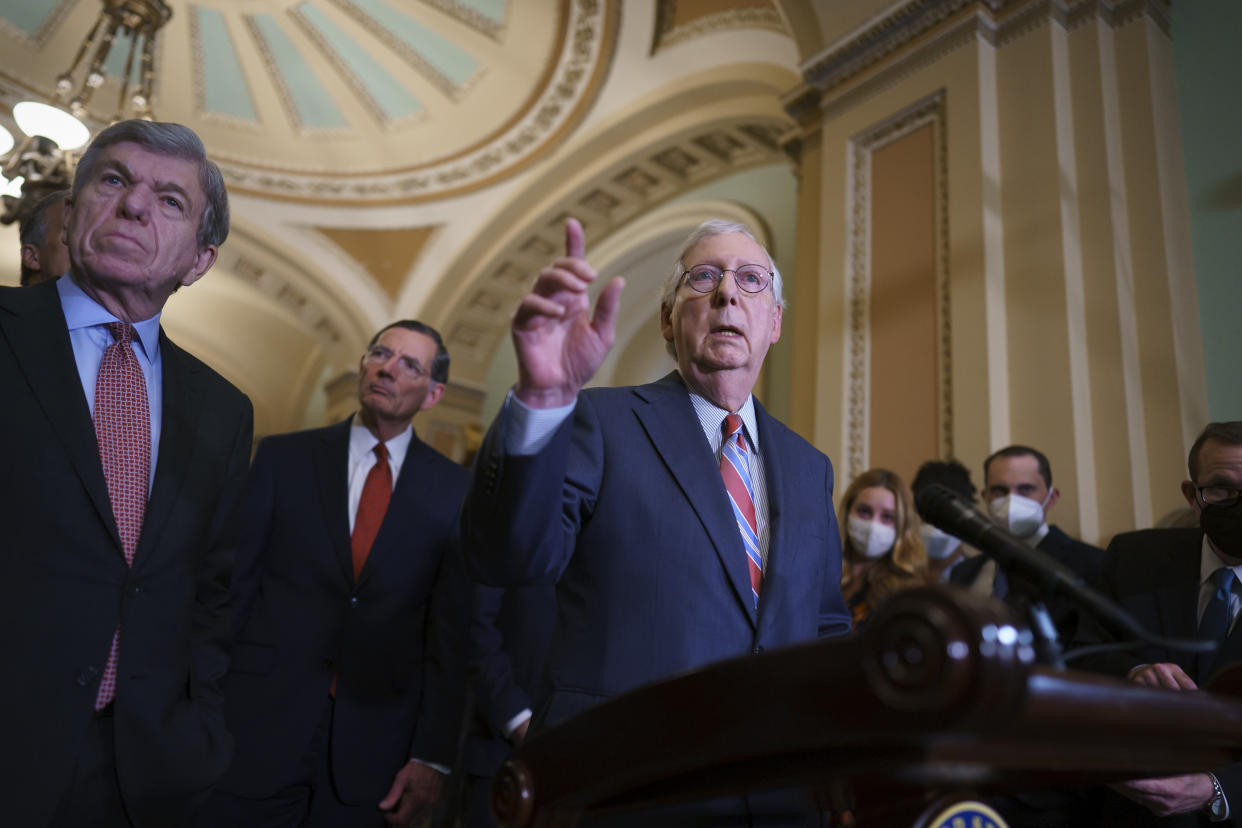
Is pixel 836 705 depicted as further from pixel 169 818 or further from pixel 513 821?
pixel 169 818

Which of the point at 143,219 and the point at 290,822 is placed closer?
the point at 143,219

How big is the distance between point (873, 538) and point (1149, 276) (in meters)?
1.97

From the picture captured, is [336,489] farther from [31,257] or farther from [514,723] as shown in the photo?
[31,257]

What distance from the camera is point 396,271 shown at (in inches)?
447

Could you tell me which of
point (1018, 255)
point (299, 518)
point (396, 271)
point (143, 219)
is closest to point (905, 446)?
point (1018, 255)

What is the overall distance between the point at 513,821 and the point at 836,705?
0.39 metres

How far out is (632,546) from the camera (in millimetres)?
1420

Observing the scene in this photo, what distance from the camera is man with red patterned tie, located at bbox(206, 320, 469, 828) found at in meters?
2.39

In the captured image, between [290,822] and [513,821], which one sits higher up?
[513,821]

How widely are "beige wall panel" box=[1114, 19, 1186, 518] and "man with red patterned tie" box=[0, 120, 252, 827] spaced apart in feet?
12.4

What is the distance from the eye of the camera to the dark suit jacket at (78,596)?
50.0 inches

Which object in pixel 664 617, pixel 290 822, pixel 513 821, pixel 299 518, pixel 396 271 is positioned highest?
pixel 396 271

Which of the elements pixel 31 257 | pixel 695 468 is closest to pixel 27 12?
pixel 31 257

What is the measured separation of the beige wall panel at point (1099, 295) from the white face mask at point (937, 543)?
65 centimetres
